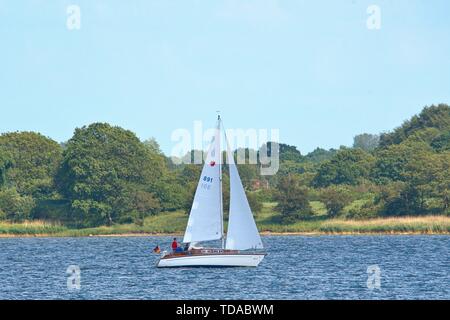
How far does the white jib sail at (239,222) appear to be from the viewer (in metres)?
65.1

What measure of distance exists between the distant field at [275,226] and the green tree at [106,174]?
2.65 metres

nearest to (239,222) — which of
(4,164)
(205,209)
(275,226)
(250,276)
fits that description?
(205,209)

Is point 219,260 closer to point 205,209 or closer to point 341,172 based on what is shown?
point 205,209

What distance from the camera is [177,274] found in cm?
6475

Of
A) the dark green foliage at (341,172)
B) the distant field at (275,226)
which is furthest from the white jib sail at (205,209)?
the dark green foliage at (341,172)

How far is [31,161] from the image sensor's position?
176 meters

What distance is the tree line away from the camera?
141125 mm

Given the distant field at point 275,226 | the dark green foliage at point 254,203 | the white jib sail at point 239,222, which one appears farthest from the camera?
the dark green foliage at point 254,203

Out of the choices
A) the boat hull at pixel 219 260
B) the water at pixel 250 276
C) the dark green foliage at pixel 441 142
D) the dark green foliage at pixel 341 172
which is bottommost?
the water at pixel 250 276

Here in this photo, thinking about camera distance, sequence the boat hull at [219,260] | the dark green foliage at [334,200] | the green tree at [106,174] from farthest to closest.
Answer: the green tree at [106,174] < the dark green foliage at [334,200] < the boat hull at [219,260]

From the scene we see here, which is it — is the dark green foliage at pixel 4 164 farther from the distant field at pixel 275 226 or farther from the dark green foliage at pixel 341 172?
the dark green foliage at pixel 341 172

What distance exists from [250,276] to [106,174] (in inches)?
3759

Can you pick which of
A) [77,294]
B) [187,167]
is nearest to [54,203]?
[187,167]

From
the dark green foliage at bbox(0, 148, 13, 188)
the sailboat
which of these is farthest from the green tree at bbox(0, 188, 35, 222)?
the sailboat
